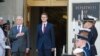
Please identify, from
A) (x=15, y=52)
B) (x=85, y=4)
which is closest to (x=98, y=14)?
(x=85, y=4)

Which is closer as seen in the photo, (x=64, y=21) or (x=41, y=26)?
(x=41, y=26)

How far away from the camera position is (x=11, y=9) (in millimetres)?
14680

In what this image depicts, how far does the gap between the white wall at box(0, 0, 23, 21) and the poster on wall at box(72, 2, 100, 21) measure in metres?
2.11

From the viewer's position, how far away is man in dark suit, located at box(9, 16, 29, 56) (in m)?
12.6

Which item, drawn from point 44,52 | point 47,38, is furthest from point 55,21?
point 44,52

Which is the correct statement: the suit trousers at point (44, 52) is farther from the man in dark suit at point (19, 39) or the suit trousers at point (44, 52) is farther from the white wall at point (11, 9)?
the white wall at point (11, 9)

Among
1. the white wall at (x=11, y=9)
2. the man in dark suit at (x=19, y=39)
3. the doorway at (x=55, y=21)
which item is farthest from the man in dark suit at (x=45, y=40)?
the doorway at (x=55, y=21)

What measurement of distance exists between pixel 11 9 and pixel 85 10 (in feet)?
9.20

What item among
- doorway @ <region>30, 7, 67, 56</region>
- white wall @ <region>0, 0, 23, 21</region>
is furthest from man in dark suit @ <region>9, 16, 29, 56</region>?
doorway @ <region>30, 7, 67, 56</region>

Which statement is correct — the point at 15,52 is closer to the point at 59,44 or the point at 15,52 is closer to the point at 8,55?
the point at 8,55

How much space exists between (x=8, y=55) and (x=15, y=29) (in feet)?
3.29

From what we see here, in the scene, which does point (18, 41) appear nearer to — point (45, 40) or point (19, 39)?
point (19, 39)

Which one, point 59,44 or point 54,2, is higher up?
point 54,2

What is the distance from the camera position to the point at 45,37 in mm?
12758
